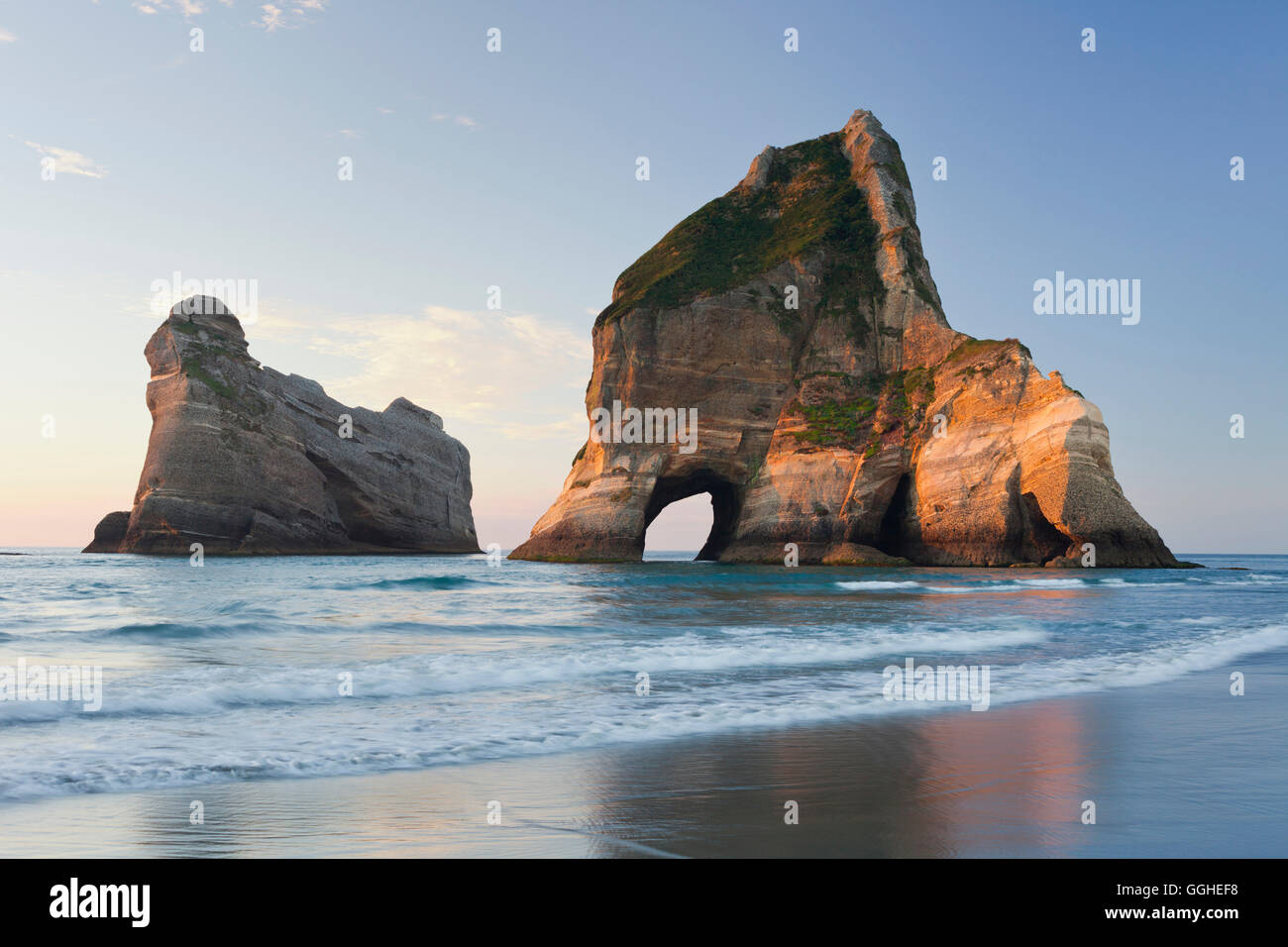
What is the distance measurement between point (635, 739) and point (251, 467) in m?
57.5

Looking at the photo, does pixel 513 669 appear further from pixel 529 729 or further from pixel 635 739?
pixel 635 739

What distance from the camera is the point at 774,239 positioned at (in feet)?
183

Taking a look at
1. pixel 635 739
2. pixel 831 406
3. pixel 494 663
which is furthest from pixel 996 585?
pixel 635 739

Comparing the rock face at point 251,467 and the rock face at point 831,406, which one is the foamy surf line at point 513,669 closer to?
the rock face at point 831,406

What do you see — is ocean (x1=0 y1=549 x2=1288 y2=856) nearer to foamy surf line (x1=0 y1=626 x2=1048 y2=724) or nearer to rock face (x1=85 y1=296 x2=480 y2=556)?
foamy surf line (x1=0 y1=626 x2=1048 y2=724)

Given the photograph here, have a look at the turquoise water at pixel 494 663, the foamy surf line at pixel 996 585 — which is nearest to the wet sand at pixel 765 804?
the turquoise water at pixel 494 663

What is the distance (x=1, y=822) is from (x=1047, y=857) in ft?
16.8

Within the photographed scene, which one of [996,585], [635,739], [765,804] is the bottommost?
[996,585]

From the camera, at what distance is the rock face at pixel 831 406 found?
3912cm

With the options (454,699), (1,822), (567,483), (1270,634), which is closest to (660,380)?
(567,483)

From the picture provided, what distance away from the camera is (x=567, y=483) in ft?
170

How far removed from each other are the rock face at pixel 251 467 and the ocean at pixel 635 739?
141 ft

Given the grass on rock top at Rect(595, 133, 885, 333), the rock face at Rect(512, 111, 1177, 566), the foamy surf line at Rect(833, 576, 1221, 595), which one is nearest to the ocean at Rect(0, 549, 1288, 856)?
the foamy surf line at Rect(833, 576, 1221, 595)

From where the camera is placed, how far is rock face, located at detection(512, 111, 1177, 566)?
3912cm
